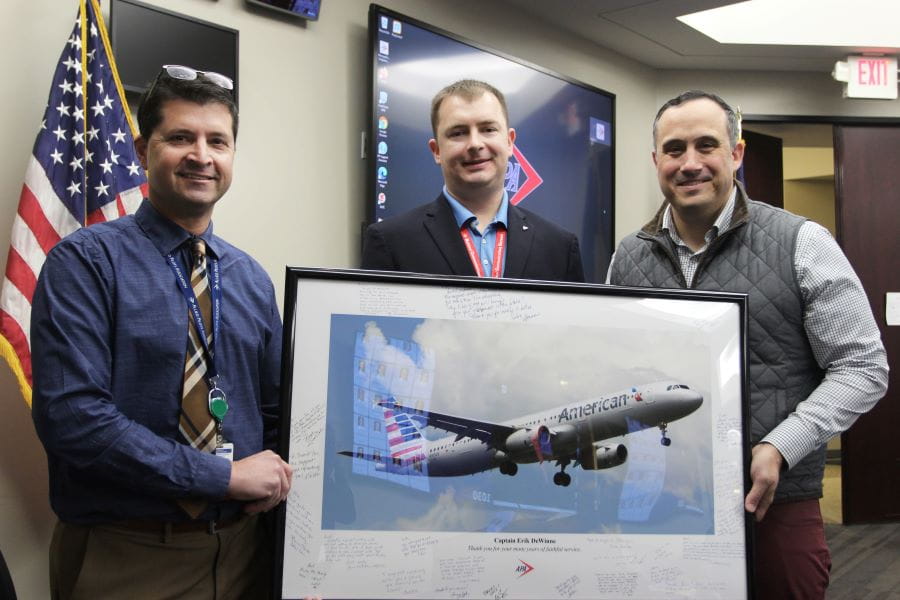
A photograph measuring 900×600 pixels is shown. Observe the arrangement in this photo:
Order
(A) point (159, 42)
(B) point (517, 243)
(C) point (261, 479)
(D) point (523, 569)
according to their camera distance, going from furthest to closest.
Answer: (A) point (159, 42), (B) point (517, 243), (D) point (523, 569), (C) point (261, 479)

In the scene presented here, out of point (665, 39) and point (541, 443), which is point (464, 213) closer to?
point (541, 443)

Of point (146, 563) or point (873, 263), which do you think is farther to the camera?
point (873, 263)

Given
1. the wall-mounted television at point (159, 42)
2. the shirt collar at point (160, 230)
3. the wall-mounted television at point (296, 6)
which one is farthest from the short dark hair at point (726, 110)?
the wall-mounted television at point (296, 6)

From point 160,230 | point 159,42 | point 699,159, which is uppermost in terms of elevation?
point 159,42

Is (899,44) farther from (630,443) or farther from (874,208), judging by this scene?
(630,443)

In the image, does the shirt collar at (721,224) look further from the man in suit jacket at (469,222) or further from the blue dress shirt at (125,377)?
the blue dress shirt at (125,377)

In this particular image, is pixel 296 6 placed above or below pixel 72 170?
above

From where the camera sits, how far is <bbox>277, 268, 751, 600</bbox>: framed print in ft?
4.90

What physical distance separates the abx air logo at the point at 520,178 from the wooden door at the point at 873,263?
8.96 ft

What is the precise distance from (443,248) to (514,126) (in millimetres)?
2637

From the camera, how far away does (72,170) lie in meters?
2.43

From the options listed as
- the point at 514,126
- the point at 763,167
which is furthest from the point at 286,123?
the point at 763,167

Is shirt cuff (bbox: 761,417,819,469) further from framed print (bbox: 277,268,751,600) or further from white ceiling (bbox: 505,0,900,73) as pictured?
white ceiling (bbox: 505,0,900,73)

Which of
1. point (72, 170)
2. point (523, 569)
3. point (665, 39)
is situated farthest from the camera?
point (665, 39)
